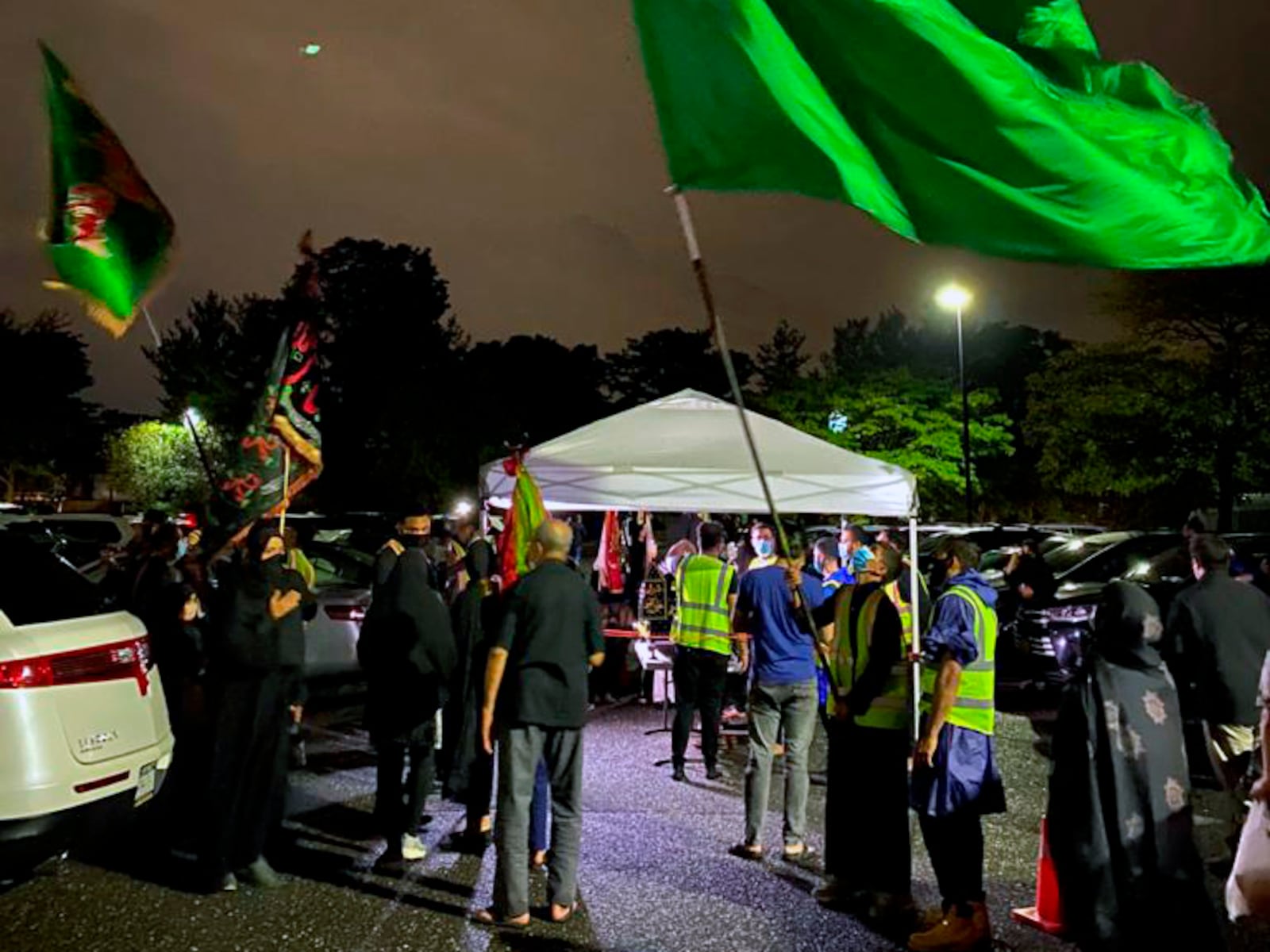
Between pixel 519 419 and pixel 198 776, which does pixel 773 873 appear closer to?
pixel 198 776

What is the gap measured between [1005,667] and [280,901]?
10213 mm

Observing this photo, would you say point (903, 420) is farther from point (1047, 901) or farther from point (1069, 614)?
point (1047, 901)

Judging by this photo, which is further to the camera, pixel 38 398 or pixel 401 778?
pixel 38 398

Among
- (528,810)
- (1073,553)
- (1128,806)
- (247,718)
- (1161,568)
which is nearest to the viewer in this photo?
(1128,806)

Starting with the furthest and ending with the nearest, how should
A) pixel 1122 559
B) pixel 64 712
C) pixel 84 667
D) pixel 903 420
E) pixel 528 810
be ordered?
pixel 903 420, pixel 1122 559, pixel 528 810, pixel 84 667, pixel 64 712

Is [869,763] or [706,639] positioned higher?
[706,639]

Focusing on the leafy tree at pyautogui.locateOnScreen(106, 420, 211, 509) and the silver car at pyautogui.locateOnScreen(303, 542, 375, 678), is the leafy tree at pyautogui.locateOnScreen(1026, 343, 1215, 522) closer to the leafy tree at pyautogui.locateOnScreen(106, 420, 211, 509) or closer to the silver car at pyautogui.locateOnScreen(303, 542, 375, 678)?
the silver car at pyautogui.locateOnScreen(303, 542, 375, 678)

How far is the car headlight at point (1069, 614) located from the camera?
13.1 m

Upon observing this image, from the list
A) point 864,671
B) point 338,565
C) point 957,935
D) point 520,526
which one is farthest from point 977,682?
point 338,565

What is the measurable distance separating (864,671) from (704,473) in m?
4.53

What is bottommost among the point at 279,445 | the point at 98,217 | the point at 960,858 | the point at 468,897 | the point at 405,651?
the point at 468,897

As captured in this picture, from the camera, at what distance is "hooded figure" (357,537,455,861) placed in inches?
254

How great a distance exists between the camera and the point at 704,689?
354 inches

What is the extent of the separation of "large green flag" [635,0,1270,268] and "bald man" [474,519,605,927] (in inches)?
97.6
